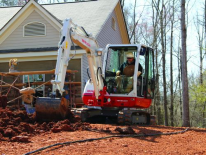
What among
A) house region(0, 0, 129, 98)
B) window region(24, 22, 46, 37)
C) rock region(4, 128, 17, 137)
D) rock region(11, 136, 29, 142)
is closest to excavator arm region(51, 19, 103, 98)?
rock region(4, 128, 17, 137)

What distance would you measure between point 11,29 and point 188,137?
13.5 metres

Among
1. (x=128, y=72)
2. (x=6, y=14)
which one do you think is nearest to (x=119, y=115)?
(x=128, y=72)

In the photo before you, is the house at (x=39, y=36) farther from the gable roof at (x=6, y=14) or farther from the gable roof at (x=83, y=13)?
the gable roof at (x=6, y=14)

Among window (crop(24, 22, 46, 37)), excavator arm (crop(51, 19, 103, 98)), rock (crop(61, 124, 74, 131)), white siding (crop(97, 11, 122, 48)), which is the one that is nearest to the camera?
rock (crop(61, 124, 74, 131))

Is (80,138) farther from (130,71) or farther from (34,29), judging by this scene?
(34,29)

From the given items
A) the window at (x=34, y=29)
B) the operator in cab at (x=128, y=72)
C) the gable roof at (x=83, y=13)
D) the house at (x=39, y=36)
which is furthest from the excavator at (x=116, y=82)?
the window at (x=34, y=29)

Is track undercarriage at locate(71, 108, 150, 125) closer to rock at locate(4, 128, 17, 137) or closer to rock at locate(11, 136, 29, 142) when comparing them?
rock at locate(4, 128, 17, 137)

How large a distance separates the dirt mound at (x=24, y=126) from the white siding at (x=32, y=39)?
9131mm

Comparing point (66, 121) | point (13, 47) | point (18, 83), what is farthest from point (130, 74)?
point (13, 47)

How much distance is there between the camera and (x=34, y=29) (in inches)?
731

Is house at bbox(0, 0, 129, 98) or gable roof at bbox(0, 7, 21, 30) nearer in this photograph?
house at bbox(0, 0, 129, 98)

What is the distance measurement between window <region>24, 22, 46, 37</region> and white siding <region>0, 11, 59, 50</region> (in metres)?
0.19

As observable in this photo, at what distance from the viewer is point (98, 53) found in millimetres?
10648

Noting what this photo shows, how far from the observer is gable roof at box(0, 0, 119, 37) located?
18906 mm
